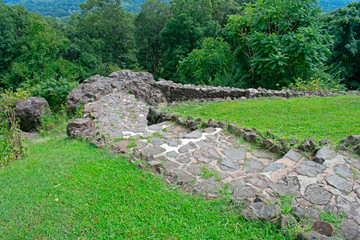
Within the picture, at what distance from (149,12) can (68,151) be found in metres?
26.4

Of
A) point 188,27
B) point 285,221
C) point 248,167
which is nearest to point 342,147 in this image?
point 248,167

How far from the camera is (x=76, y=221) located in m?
2.80

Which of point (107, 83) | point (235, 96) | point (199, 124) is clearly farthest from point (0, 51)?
point (199, 124)

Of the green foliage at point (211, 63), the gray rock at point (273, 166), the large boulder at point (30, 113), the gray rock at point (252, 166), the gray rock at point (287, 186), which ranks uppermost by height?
the green foliage at point (211, 63)

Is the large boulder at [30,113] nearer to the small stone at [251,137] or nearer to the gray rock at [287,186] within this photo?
the small stone at [251,137]

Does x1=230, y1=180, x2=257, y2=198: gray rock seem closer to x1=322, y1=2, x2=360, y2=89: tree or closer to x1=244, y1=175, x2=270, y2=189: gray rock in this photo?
x1=244, y1=175, x2=270, y2=189: gray rock

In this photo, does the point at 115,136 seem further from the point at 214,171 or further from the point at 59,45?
the point at 59,45

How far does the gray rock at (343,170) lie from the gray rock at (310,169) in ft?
0.55

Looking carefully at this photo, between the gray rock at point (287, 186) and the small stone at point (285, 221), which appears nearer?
the small stone at point (285, 221)

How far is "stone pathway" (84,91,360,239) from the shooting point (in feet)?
10.2

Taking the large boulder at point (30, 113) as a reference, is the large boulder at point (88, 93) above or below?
above

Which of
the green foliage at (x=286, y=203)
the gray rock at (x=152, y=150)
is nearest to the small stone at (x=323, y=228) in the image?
the green foliage at (x=286, y=203)

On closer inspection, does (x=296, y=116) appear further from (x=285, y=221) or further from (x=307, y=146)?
(x=285, y=221)

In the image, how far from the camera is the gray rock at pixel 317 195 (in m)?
3.00
